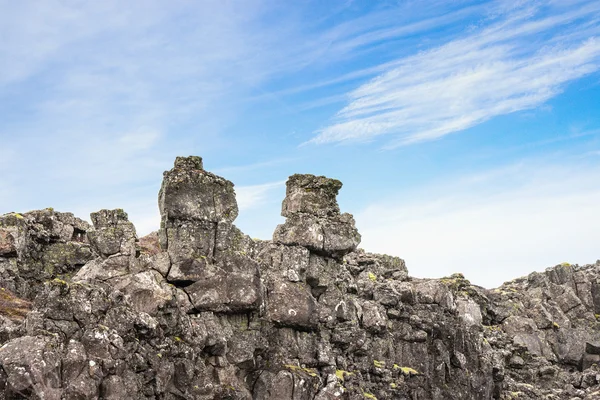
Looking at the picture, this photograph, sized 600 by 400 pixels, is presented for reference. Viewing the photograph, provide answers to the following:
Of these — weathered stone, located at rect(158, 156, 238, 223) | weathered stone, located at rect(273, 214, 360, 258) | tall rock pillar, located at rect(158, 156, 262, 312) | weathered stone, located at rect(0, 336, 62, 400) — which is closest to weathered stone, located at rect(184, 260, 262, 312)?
tall rock pillar, located at rect(158, 156, 262, 312)

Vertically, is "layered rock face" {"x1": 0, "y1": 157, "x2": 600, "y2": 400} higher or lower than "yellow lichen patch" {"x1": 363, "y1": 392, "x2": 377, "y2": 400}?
higher

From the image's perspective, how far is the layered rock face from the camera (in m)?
27.2

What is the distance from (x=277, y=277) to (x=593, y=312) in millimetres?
51382

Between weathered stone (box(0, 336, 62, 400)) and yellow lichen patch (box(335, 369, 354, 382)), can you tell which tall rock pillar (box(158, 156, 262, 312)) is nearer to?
yellow lichen patch (box(335, 369, 354, 382))

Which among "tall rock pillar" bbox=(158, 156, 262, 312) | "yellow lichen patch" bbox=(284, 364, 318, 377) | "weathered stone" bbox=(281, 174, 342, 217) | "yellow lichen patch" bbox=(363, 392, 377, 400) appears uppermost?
"weathered stone" bbox=(281, 174, 342, 217)

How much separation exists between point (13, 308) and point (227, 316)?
Result: 451 inches

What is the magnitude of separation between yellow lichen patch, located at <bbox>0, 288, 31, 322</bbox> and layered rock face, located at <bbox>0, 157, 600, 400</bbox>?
0.16 meters

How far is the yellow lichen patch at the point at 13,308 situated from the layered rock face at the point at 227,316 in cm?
16

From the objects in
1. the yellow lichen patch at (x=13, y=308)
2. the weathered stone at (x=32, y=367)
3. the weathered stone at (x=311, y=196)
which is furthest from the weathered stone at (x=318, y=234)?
the weathered stone at (x=32, y=367)

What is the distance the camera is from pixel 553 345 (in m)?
70.9

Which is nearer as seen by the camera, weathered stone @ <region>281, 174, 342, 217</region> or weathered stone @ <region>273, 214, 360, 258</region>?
weathered stone @ <region>273, 214, 360, 258</region>

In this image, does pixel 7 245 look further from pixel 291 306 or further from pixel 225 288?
pixel 291 306

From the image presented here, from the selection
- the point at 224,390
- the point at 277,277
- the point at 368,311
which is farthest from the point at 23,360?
the point at 368,311

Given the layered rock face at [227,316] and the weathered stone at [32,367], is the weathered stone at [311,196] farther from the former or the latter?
the weathered stone at [32,367]
